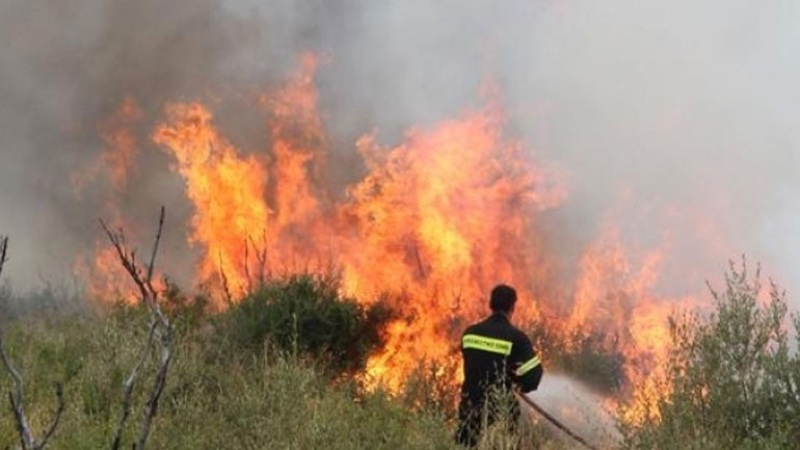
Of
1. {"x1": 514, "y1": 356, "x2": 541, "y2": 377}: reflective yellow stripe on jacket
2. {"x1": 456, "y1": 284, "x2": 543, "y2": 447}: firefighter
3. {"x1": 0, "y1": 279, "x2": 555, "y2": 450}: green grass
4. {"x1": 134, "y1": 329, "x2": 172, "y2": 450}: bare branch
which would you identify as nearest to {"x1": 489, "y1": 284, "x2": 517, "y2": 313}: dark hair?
{"x1": 456, "y1": 284, "x2": 543, "y2": 447}: firefighter

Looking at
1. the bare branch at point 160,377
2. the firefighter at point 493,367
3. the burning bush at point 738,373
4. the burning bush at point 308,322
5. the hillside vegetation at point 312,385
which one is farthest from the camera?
the burning bush at point 308,322

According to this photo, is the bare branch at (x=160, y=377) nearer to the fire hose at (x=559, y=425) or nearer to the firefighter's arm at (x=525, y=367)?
the firefighter's arm at (x=525, y=367)

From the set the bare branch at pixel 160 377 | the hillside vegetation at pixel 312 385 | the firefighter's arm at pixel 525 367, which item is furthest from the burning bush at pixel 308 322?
the bare branch at pixel 160 377

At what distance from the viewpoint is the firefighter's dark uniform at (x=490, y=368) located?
6.64 metres

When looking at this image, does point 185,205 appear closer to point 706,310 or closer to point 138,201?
point 138,201

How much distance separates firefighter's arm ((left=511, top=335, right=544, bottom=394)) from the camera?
6641 millimetres

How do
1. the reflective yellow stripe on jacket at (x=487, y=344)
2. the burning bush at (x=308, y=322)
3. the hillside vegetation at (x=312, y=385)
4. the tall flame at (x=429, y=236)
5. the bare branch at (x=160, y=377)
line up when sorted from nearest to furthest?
the bare branch at (x=160, y=377) → the hillside vegetation at (x=312, y=385) → the reflective yellow stripe on jacket at (x=487, y=344) → the burning bush at (x=308, y=322) → the tall flame at (x=429, y=236)

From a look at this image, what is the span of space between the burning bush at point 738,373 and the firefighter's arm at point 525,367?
34.0 inches

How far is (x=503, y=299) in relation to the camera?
6.92 meters

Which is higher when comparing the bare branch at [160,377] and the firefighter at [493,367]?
the firefighter at [493,367]

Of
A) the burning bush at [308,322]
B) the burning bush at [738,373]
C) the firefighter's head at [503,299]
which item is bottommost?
the burning bush at [738,373]

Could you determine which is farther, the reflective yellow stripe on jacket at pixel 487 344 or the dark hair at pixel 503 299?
the dark hair at pixel 503 299

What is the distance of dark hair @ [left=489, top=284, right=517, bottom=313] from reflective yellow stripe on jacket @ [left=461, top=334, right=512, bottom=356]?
25 cm

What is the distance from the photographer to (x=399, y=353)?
10414 mm
